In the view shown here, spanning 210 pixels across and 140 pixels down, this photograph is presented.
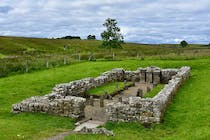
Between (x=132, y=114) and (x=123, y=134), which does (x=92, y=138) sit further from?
(x=132, y=114)

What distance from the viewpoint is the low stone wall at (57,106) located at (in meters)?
21.8

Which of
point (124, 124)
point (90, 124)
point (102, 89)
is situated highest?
point (102, 89)

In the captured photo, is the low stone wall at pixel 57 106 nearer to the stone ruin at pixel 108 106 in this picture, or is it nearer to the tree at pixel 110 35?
the stone ruin at pixel 108 106

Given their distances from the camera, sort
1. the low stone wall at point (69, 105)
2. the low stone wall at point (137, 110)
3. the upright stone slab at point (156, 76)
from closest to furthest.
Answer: the low stone wall at point (137, 110) < the low stone wall at point (69, 105) < the upright stone slab at point (156, 76)

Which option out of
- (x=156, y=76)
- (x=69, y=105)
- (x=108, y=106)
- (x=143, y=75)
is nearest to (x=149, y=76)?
(x=156, y=76)

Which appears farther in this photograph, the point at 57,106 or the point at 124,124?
the point at 57,106

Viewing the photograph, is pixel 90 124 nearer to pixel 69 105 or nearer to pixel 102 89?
pixel 69 105

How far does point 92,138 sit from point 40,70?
27.8m

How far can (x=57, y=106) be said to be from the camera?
22078mm

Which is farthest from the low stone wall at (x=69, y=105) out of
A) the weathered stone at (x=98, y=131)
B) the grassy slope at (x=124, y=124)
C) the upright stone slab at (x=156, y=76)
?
the upright stone slab at (x=156, y=76)

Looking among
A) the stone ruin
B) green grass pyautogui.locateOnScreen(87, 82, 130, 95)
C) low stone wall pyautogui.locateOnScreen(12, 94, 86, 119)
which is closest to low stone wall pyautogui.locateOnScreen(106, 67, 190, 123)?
the stone ruin

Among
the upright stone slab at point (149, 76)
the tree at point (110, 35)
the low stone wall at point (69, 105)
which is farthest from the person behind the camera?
the tree at point (110, 35)

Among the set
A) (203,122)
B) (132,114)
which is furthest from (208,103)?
(132,114)

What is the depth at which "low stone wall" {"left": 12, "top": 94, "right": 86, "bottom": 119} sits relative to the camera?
21797 mm
